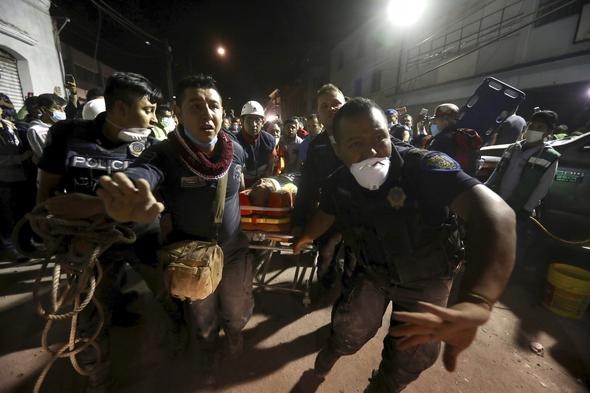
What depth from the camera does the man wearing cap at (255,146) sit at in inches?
172

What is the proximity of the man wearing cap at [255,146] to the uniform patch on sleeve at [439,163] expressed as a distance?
301cm

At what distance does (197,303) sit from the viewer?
2.14 metres

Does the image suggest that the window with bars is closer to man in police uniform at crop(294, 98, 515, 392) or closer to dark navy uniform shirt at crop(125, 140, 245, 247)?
man in police uniform at crop(294, 98, 515, 392)

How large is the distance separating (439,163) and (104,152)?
2341mm

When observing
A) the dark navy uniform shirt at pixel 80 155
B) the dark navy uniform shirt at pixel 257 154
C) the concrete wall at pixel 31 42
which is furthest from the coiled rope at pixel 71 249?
the concrete wall at pixel 31 42

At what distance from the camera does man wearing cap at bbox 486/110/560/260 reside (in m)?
3.61

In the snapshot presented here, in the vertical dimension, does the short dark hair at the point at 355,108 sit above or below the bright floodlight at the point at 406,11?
below

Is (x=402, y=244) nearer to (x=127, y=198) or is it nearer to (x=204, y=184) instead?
(x=204, y=184)

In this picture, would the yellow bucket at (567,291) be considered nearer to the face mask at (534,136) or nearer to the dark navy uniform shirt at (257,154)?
the face mask at (534,136)

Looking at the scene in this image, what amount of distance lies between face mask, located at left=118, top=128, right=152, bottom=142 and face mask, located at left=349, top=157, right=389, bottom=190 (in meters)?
1.70

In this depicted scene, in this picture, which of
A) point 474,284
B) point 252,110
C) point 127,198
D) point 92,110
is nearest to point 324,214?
point 474,284

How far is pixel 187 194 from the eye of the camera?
1.95 meters

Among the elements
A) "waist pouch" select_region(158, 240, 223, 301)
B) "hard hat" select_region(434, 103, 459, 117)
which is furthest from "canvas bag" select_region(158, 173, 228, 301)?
"hard hat" select_region(434, 103, 459, 117)

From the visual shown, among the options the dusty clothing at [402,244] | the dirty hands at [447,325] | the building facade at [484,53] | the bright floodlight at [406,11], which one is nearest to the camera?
the dirty hands at [447,325]
